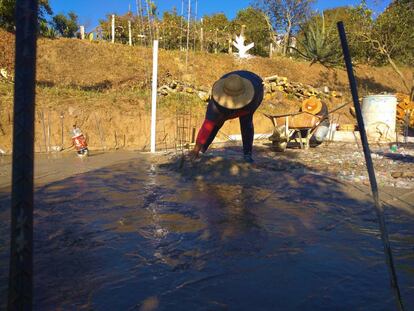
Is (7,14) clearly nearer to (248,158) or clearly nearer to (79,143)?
(79,143)

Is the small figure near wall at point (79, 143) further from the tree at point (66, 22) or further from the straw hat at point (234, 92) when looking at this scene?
the tree at point (66, 22)

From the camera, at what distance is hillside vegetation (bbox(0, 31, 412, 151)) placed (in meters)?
12.4

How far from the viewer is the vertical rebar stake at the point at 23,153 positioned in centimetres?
153

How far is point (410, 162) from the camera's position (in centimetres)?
862

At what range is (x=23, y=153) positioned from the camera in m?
1.55

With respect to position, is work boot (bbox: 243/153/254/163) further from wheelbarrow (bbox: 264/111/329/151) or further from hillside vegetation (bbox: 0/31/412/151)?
hillside vegetation (bbox: 0/31/412/151)

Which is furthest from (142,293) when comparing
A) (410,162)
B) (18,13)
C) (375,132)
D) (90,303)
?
(375,132)

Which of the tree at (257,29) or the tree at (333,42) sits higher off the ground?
the tree at (257,29)

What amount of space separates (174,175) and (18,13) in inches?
236

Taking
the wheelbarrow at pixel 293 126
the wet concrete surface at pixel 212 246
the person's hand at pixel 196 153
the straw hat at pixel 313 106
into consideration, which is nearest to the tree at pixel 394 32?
the straw hat at pixel 313 106

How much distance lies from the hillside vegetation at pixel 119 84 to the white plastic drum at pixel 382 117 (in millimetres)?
3355

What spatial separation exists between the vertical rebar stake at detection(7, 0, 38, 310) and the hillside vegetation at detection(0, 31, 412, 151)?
1060cm

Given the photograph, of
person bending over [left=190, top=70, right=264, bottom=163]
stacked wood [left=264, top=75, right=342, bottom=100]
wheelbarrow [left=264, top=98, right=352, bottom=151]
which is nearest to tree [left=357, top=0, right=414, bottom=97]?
stacked wood [left=264, top=75, right=342, bottom=100]

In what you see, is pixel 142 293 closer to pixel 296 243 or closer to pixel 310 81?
pixel 296 243
